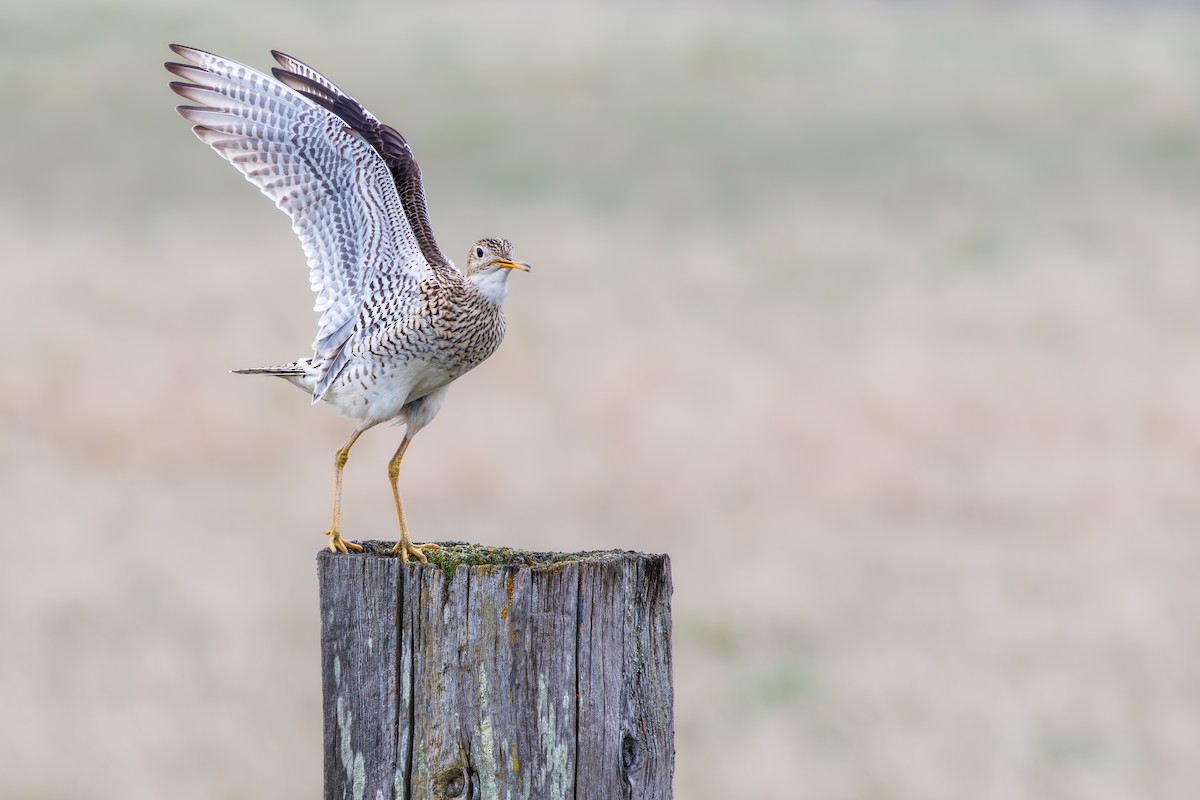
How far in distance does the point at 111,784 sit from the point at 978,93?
32.7 meters

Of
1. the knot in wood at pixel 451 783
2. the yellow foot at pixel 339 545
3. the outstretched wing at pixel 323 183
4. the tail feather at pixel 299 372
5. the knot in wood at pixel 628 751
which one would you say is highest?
the outstretched wing at pixel 323 183

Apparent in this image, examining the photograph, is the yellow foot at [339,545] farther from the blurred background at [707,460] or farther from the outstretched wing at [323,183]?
the blurred background at [707,460]

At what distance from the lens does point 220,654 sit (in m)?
10.8

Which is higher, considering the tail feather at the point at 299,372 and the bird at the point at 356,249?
the bird at the point at 356,249

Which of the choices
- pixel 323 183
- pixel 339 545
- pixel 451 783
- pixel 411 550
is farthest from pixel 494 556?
pixel 323 183

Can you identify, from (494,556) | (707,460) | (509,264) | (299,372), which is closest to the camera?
(494,556)

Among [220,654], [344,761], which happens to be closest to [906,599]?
[220,654]

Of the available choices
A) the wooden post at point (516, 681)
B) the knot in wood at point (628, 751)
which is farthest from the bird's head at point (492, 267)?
the knot in wood at point (628, 751)

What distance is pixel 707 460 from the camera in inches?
584

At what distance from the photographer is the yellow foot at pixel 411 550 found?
3.86 meters

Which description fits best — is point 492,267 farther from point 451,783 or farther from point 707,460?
point 707,460

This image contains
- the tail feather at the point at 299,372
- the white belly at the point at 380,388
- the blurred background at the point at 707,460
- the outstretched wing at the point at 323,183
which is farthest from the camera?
the blurred background at the point at 707,460

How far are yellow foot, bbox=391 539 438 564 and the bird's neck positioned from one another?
37.1 inches

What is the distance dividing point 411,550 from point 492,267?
3.90 feet
